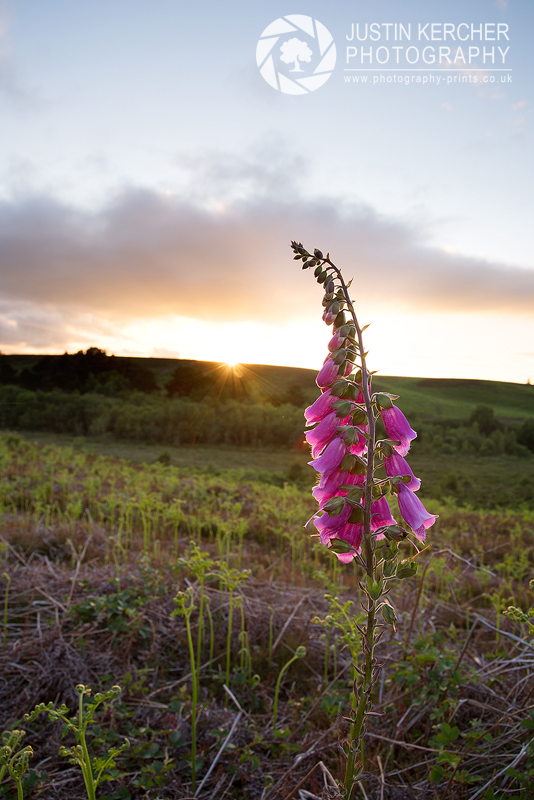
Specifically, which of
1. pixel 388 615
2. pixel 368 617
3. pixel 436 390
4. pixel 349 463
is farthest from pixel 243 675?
pixel 436 390

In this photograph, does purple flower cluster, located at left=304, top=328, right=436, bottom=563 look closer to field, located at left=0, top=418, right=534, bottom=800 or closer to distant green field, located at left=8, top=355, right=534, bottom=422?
field, located at left=0, top=418, right=534, bottom=800

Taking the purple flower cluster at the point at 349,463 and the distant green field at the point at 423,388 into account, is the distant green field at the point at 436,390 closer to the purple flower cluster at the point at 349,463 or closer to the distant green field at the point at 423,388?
the distant green field at the point at 423,388

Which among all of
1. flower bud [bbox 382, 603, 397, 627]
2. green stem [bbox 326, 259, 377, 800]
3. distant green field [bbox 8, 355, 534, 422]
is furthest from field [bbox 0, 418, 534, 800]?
distant green field [bbox 8, 355, 534, 422]

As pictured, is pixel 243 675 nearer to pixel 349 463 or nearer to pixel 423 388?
pixel 349 463

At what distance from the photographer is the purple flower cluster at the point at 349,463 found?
1.64 m

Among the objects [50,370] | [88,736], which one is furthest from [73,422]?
[88,736]

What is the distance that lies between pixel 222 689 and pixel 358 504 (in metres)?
2.74

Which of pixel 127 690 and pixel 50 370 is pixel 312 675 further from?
pixel 50 370

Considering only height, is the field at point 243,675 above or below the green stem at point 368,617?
below

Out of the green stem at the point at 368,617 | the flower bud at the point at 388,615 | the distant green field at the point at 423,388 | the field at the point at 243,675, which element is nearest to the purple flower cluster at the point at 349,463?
the green stem at the point at 368,617

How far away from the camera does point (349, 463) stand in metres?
1.66

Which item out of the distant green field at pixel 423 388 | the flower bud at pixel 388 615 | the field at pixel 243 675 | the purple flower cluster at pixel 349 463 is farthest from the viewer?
the distant green field at pixel 423 388

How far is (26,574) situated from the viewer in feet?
15.9

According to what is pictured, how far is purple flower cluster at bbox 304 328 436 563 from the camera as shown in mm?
1639
